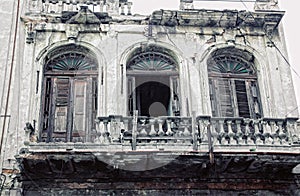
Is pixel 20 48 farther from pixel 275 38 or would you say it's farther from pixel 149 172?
pixel 275 38

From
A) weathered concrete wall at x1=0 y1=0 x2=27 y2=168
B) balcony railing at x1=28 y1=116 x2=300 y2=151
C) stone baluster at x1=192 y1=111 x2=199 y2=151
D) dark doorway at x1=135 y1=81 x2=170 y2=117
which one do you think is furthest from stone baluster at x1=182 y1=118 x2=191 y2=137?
weathered concrete wall at x1=0 y1=0 x2=27 y2=168

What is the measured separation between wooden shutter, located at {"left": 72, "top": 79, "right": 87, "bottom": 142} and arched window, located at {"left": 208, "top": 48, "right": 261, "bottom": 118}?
2836 mm

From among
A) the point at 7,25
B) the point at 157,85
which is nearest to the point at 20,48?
the point at 7,25

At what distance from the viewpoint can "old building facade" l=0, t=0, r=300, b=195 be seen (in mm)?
10422

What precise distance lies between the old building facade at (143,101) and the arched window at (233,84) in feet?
0.08

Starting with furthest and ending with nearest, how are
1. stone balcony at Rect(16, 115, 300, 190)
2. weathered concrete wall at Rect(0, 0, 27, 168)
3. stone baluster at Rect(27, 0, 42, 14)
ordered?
stone baluster at Rect(27, 0, 42, 14) → weathered concrete wall at Rect(0, 0, 27, 168) → stone balcony at Rect(16, 115, 300, 190)

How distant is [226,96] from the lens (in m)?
12.2

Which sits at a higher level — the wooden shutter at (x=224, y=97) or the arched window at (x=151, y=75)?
the arched window at (x=151, y=75)

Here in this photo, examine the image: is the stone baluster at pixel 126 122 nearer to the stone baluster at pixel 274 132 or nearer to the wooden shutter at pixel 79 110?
the wooden shutter at pixel 79 110

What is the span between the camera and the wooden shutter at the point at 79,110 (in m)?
11.4

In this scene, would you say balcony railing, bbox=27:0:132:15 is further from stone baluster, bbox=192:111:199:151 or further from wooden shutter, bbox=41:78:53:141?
stone baluster, bbox=192:111:199:151

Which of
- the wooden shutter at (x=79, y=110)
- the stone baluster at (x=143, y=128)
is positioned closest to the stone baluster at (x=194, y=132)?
the stone baluster at (x=143, y=128)

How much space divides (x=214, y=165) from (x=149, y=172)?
127cm

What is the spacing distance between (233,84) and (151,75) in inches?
74.4
